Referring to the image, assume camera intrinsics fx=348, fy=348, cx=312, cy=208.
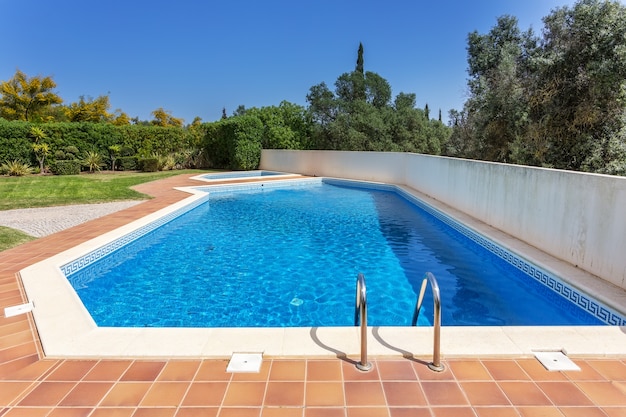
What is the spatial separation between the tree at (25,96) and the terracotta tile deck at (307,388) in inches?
1488

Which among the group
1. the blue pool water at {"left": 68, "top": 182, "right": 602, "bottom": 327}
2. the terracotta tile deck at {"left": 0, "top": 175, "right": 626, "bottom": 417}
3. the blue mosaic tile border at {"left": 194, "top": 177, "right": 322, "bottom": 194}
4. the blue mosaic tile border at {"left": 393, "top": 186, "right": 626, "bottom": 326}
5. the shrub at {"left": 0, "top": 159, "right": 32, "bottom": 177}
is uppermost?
the shrub at {"left": 0, "top": 159, "right": 32, "bottom": 177}

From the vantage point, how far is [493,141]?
13242 mm

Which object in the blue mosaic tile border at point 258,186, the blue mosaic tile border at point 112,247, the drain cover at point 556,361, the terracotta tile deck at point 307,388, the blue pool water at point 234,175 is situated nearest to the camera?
the terracotta tile deck at point 307,388

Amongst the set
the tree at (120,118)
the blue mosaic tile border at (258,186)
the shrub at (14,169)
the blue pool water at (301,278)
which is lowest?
the blue pool water at (301,278)

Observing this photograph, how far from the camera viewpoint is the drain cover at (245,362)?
2637 millimetres

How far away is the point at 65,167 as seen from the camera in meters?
18.0

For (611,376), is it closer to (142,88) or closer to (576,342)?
(576,342)

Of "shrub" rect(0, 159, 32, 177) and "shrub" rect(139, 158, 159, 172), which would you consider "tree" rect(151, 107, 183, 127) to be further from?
"shrub" rect(0, 159, 32, 177)

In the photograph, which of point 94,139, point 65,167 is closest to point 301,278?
point 65,167

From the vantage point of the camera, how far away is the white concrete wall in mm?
4465

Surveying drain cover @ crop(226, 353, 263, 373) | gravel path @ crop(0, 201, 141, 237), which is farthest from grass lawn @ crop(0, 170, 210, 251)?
drain cover @ crop(226, 353, 263, 373)

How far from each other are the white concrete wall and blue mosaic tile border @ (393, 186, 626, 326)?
0.47 metres

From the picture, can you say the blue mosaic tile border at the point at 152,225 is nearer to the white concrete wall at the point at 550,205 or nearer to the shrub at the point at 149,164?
the white concrete wall at the point at 550,205

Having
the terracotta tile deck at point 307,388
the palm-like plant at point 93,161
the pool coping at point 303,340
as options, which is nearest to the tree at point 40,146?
the palm-like plant at point 93,161
